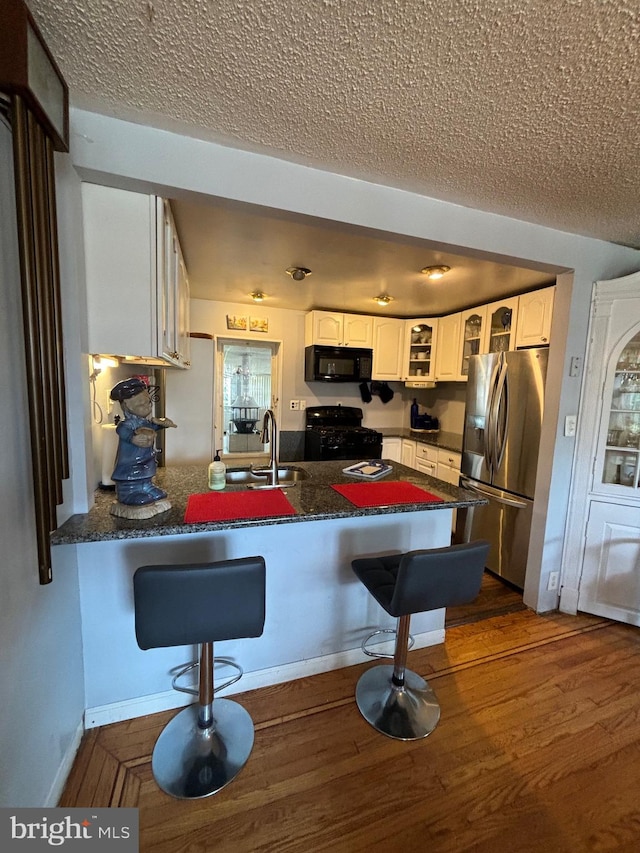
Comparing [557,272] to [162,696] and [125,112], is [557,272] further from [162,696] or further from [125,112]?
[162,696]

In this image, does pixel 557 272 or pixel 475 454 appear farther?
pixel 475 454

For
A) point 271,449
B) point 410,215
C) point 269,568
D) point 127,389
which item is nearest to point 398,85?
point 410,215

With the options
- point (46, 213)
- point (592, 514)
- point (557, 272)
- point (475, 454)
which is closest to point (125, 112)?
point (46, 213)

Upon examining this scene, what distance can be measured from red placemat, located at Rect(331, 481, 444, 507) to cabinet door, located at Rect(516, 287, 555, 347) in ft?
5.18

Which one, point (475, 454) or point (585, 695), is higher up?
point (475, 454)

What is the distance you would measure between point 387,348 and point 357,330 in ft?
1.40

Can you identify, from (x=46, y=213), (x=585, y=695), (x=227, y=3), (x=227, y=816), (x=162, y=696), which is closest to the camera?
(x=227, y=3)

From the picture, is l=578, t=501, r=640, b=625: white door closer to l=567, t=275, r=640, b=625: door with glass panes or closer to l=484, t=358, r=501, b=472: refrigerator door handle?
l=567, t=275, r=640, b=625: door with glass panes

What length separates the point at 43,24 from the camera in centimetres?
91

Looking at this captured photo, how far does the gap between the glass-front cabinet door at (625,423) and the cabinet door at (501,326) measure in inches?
30.0

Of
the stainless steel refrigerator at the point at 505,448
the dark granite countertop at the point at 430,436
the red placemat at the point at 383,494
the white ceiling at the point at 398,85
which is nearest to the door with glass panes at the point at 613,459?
the stainless steel refrigerator at the point at 505,448

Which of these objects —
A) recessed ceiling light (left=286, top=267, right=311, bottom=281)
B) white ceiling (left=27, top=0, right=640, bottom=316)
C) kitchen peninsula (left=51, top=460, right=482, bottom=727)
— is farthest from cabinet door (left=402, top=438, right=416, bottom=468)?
white ceiling (left=27, top=0, right=640, bottom=316)

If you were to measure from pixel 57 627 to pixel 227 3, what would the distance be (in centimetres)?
188

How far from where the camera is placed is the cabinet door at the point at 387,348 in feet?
12.8
